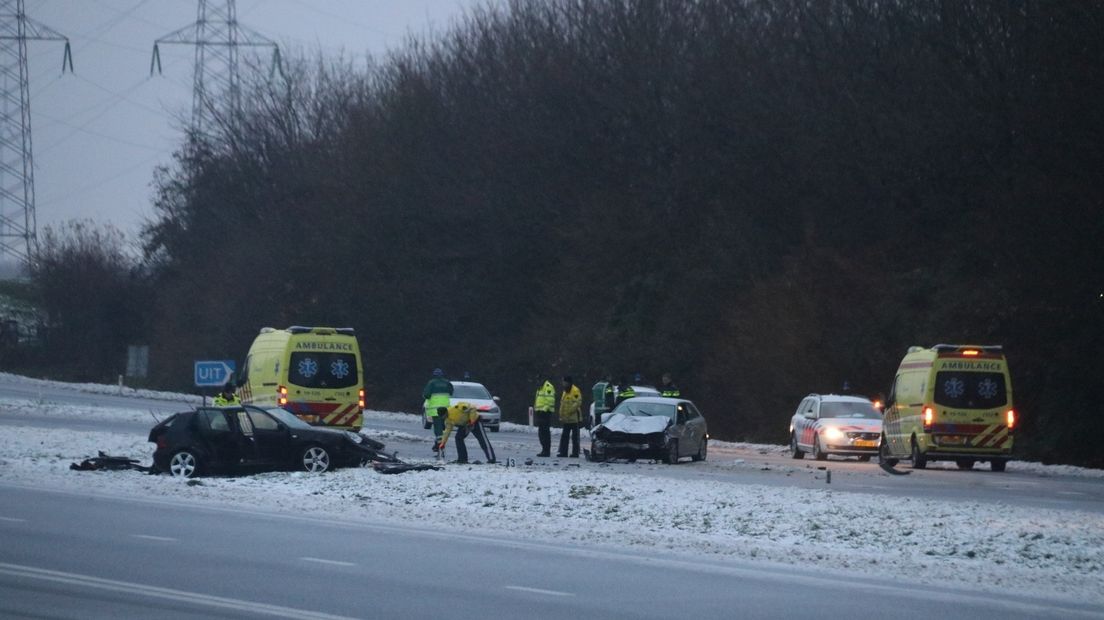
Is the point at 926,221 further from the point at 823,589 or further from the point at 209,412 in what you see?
the point at 823,589

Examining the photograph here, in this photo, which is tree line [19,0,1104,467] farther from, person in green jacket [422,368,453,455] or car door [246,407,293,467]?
car door [246,407,293,467]

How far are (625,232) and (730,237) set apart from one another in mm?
6391

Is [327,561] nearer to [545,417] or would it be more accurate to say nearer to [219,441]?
[219,441]

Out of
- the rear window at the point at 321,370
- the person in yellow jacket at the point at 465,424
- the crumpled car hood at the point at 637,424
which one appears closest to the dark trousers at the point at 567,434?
the crumpled car hood at the point at 637,424

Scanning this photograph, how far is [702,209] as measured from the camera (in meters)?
55.4

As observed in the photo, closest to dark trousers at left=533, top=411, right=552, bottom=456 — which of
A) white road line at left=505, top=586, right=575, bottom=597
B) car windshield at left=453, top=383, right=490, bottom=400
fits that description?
car windshield at left=453, top=383, right=490, bottom=400

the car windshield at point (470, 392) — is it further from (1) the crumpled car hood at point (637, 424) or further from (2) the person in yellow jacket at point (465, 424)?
(2) the person in yellow jacket at point (465, 424)

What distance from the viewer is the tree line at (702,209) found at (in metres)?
40.2

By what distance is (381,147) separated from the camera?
71500 mm

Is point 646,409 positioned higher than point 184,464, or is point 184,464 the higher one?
point 646,409

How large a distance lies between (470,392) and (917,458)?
62.0 ft

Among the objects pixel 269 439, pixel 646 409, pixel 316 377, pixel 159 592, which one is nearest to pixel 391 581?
pixel 159 592

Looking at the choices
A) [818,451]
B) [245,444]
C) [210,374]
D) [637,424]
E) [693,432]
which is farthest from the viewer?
[818,451]

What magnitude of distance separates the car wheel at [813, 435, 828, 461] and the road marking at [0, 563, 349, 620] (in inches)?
953
